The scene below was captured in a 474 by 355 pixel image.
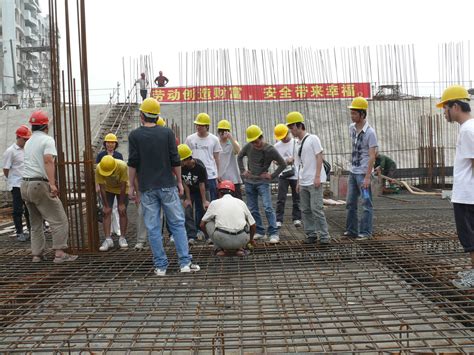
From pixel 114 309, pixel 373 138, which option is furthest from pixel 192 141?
pixel 114 309

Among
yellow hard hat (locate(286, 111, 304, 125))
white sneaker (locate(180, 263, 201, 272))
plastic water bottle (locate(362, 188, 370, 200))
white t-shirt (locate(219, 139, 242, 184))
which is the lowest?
white sneaker (locate(180, 263, 201, 272))

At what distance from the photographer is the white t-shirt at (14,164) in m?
6.16

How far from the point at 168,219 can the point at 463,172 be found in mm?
2327

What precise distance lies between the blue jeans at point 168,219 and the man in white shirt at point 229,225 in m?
0.41

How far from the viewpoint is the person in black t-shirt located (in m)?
5.01

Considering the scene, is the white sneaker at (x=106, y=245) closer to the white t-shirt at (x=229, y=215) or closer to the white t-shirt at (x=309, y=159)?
the white t-shirt at (x=229, y=215)

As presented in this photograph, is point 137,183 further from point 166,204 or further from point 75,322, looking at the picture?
point 75,322

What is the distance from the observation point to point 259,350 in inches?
100

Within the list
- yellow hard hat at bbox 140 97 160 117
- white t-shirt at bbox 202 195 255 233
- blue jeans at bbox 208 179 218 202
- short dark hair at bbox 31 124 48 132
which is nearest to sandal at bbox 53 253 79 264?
short dark hair at bbox 31 124 48 132

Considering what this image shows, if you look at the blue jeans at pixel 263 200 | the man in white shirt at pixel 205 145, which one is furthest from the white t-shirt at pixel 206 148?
the blue jeans at pixel 263 200

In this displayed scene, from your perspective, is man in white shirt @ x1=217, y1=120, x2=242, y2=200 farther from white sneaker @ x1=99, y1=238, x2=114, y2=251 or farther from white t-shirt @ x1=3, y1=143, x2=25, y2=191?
white t-shirt @ x1=3, y1=143, x2=25, y2=191

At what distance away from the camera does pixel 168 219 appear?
4.04 m

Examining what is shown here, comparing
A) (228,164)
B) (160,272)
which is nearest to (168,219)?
(160,272)

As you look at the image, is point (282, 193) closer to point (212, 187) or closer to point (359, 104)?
point (212, 187)
